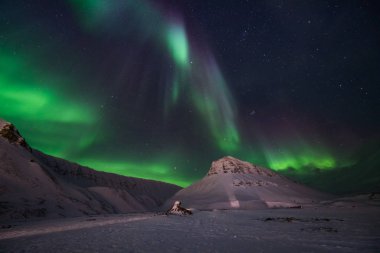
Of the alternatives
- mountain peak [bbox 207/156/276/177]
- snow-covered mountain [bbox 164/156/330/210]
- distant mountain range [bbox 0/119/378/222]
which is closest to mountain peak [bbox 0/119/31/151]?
distant mountain range [bbox 0/119/378/222]

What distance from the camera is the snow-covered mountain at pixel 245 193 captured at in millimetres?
111963

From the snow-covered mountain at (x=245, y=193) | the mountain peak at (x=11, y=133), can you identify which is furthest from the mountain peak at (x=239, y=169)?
the mountain peak at (x=11, y=133)

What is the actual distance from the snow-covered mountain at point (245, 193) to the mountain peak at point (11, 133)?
70975mm

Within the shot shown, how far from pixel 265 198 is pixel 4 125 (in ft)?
327

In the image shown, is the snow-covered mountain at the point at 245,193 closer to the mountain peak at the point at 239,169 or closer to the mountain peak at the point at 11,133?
the mountain peak at the point at 239,169

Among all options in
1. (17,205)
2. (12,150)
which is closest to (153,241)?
(17,205)

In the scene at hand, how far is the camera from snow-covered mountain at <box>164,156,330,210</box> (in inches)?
4408

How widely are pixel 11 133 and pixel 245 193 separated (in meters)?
96.5

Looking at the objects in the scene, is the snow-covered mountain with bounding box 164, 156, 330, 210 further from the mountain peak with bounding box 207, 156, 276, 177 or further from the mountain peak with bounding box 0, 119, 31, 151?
the mountain peak with bounding box 0, 119, 31, 151

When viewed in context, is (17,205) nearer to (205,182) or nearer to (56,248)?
(56,248)

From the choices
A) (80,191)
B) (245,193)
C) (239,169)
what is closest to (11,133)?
(80,191)

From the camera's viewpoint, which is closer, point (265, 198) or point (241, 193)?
point (265, 198)

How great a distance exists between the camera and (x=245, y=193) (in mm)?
130375

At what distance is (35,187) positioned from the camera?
60.9 meters
